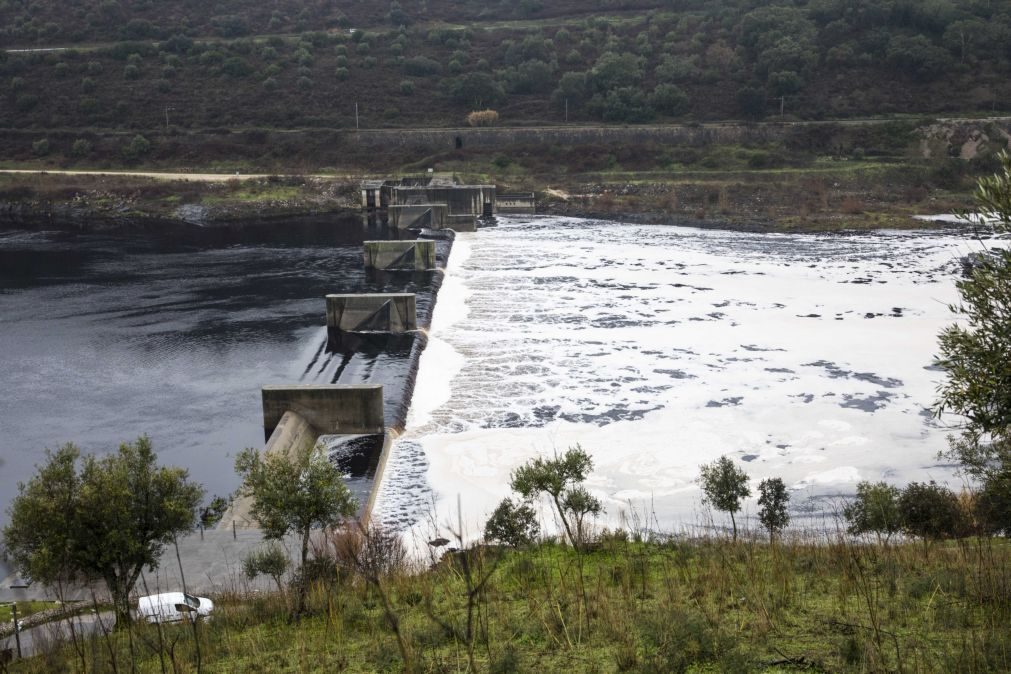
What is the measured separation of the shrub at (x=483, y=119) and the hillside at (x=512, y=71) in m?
1.42

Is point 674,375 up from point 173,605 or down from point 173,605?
down

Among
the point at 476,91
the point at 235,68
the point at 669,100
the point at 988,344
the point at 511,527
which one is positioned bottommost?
the point at 511,527

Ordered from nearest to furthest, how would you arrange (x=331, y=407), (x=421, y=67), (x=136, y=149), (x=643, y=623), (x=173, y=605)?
(x=643, y=623), (x=173, y=605), (x=331, y=407), (x=136, y=149), (x=421, y=67)

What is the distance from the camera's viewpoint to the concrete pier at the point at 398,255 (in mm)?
49062

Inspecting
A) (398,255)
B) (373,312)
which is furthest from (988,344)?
(398,255)

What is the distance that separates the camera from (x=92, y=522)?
1384 centimetres

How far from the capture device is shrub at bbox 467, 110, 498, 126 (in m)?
86.2

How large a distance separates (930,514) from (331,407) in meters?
15.9

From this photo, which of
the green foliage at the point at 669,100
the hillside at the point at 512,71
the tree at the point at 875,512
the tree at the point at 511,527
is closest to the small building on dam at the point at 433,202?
the hillside at the point at 512,71

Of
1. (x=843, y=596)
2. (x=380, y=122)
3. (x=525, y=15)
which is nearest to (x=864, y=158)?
(x=380, y=122)

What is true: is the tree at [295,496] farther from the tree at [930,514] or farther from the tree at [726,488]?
the tree at [930,514]

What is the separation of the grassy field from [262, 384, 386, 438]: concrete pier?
13.0 metres

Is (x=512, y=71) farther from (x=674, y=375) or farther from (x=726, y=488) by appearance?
(x=726, y=488)

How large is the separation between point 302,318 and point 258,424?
1235 cm
